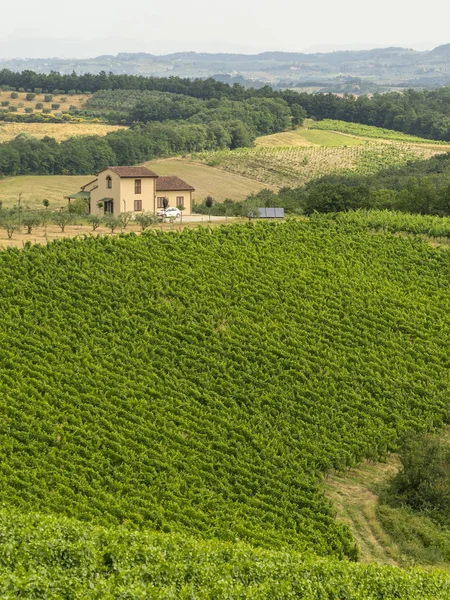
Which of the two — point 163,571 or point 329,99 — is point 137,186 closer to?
point 163,571

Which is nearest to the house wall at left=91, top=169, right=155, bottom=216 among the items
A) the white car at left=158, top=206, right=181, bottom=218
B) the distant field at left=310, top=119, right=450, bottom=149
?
the white car at left=158, top=206, right=181, bottom=218

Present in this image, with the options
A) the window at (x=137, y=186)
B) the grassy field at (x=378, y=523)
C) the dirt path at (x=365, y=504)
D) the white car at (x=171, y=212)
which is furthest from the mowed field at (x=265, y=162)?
the grassy field at (x=378, y=523)

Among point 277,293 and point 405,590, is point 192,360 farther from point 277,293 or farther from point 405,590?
point 405,590

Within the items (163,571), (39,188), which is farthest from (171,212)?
(163,571)

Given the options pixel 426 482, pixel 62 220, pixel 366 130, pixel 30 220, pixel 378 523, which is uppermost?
pixel 366 130

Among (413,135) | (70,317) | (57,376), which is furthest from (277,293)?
(413,135)

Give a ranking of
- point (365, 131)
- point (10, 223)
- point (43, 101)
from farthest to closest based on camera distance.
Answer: point (43, 101) < point (365, 131) < point (10, 223)

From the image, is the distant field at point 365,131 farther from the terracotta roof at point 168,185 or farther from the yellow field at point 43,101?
the terracotta roof at point 168,185
